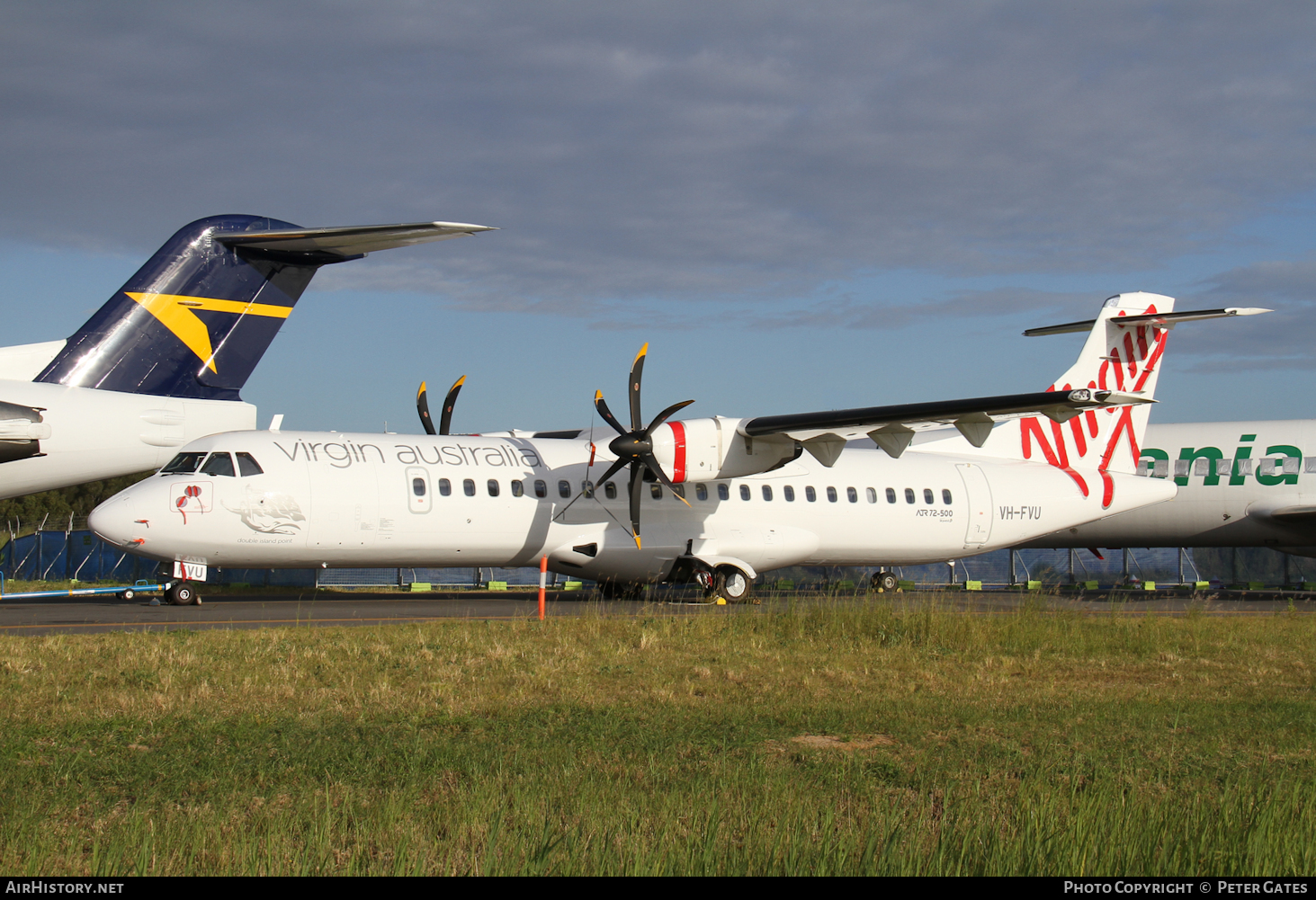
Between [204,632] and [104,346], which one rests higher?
[104,346]

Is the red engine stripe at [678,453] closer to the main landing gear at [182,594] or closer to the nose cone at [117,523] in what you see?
the main landing gear at [182,594]

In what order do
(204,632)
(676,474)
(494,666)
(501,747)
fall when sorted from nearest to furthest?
(501,747)
(494,666)
(204,632)
(676,474)

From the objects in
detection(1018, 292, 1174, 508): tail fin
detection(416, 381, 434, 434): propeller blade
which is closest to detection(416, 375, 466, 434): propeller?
detection(416, 381, 434, 434): propeller blade

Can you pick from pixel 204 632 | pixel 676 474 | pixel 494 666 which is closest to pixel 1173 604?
pixel 676 474

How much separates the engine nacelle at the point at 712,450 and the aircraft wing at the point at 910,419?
31cm

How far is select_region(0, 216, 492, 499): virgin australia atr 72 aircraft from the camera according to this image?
13359 millimetres

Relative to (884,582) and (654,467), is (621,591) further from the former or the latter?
(884,582)

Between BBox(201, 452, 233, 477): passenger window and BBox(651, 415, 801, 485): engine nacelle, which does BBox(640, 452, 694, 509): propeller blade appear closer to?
BBox(651, 415, 801, 485): engine nacelle

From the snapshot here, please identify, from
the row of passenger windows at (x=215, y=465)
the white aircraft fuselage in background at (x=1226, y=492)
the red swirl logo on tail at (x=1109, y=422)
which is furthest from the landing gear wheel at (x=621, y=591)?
the white aircraft fuselage in background at (x=1226, y=492)

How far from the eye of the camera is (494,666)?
10.7 meters

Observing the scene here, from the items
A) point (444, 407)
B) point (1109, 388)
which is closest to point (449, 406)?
point (444, 407)

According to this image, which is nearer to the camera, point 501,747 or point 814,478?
point 501,747
